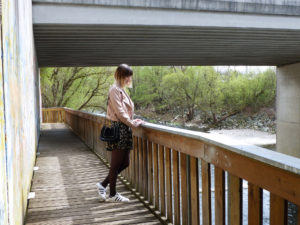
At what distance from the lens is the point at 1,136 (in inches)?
73.8

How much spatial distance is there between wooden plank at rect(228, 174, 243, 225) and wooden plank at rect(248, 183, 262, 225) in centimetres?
14

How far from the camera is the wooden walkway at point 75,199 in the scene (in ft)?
12.1

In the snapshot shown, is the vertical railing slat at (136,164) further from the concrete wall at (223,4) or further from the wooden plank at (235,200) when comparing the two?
the concrete wall at (223,4)

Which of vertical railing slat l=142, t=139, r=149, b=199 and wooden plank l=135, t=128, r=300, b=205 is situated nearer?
wooden plank l=135, t=128, r=300, b=205

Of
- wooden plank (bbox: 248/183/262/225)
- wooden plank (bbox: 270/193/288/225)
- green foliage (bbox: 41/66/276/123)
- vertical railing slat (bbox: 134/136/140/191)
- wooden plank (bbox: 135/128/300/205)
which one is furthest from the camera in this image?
green foliage (bbox: 41/66/276/123)

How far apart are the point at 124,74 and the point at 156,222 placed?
67.0 inches

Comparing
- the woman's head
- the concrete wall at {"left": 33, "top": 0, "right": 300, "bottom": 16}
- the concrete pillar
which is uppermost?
the concrete wall at {"left": 33, "top": 0, "right": 300, "bottom": 16}

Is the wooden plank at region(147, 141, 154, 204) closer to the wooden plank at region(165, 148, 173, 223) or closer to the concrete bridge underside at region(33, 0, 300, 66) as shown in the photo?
the wooden plank at region(165, 148, 173, 223)

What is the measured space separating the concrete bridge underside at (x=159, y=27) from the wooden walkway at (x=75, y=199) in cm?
397

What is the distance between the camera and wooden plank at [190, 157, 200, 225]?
2.80 meters

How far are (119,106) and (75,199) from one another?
5.25 feet

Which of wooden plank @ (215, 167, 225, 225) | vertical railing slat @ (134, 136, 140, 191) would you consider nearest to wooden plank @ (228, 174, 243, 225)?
wooden plank @ (215, 167, 225, 225)

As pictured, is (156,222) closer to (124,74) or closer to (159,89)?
(124,74)

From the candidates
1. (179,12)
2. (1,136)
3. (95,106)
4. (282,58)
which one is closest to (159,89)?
(95,106)
